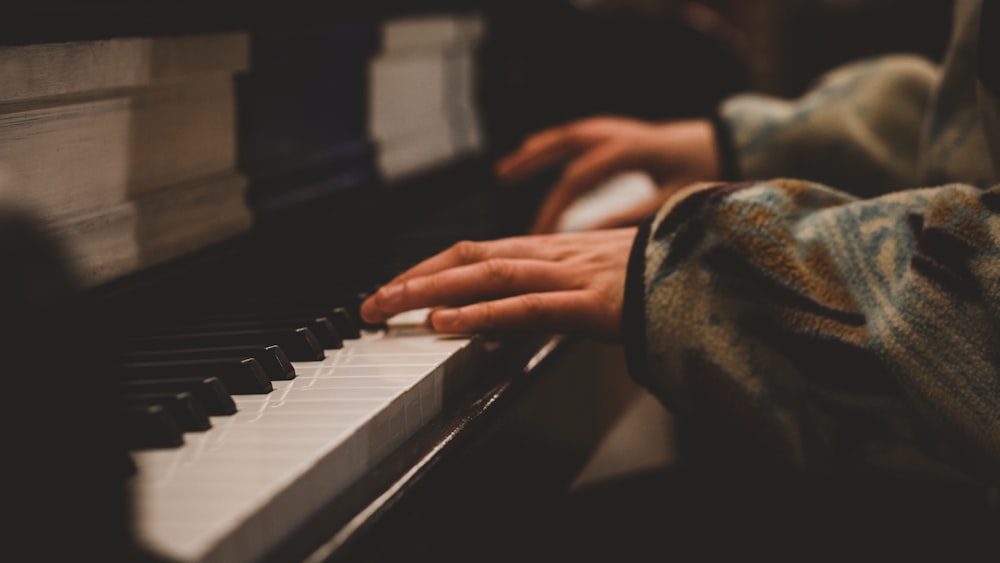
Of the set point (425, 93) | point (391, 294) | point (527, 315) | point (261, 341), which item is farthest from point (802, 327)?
point (425, 93)

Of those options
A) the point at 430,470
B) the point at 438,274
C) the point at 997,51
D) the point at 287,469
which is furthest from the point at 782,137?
the point at 287,469

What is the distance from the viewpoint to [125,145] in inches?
36.0

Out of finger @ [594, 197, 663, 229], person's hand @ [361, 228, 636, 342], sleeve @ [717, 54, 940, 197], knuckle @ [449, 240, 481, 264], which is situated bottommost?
finger @ [594, 197, 663, 229]

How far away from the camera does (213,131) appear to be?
1.06 m

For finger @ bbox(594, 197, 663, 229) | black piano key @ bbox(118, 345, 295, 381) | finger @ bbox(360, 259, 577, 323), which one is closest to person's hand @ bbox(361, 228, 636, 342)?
finger @ bbox(360, 259, 577, 323)

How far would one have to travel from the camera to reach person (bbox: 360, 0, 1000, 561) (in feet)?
2.37

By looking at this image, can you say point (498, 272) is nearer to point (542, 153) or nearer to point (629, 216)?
point (629, 216)

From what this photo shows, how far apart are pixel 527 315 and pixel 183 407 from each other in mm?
337

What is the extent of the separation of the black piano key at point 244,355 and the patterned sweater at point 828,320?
318 mm

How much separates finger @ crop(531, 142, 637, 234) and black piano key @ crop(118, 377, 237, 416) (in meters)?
0.79

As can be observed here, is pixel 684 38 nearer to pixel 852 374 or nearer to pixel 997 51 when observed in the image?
pixel 997 51

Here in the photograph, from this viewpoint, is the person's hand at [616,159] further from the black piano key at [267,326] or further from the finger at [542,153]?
the black piano key at [267,326]

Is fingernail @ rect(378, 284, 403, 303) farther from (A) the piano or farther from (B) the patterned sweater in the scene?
(B) the patterned sweater

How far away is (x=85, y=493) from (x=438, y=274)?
1.54 feet
